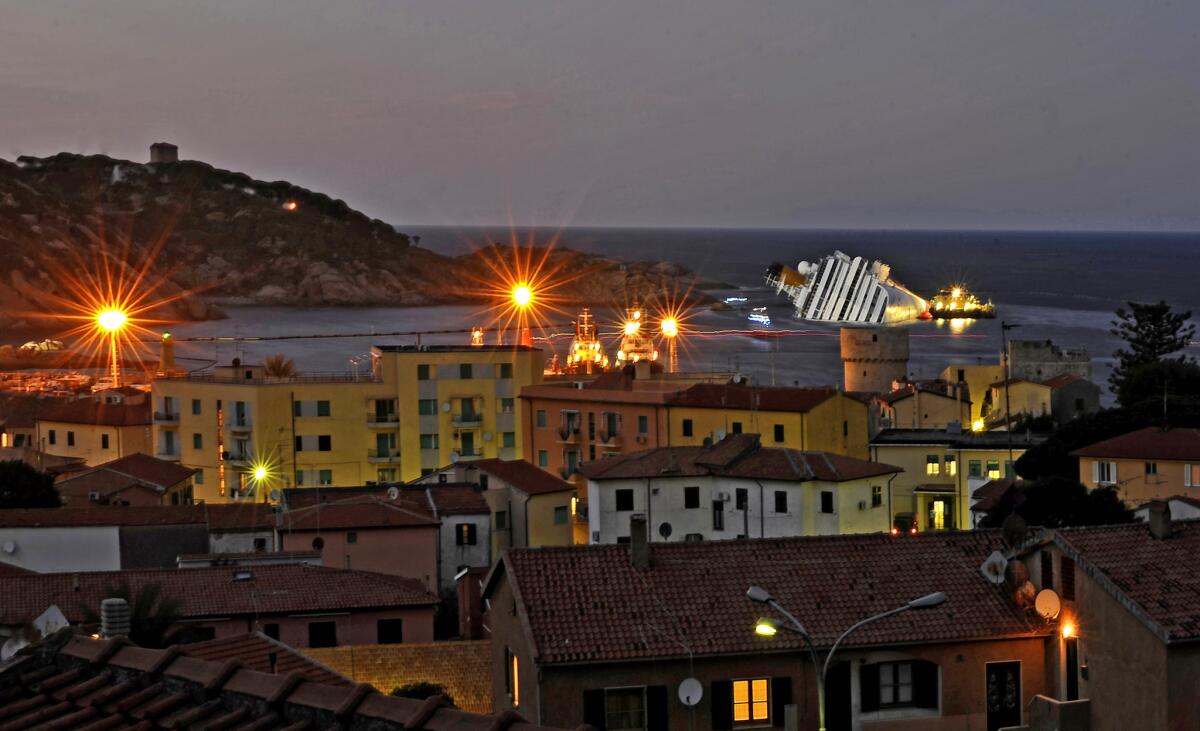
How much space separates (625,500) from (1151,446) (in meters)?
6.08

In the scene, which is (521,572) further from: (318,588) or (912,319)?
(912,319)

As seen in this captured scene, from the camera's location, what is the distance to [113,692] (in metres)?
4.92

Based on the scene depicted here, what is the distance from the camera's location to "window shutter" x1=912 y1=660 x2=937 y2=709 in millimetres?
11023

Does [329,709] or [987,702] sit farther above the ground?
[329,709]

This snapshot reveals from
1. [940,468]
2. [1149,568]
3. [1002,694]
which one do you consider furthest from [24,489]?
[1149,568]

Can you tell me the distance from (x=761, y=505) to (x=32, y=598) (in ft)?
32.5

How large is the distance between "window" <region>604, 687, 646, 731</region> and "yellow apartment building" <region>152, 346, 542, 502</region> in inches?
834

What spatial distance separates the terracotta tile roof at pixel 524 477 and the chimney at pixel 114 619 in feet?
38.4

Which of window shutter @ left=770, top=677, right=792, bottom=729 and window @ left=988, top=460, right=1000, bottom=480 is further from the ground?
window shutter @ left=770, top=677, right=792, bottom=729

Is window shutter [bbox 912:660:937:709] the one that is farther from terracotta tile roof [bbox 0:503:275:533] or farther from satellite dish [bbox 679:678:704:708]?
terracotta tile roof [bbox 0:503:275:533]

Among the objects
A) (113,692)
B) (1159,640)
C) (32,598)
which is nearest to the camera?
(113,692)

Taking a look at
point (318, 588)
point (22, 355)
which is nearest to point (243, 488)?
point (318, 588)

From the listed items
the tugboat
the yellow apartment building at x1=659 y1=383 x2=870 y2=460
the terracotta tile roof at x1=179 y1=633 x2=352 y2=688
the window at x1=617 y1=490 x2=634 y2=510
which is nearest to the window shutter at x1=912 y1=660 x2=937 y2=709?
the terracotta tile roof at x1=179 y1=633 x2=352 y2=688

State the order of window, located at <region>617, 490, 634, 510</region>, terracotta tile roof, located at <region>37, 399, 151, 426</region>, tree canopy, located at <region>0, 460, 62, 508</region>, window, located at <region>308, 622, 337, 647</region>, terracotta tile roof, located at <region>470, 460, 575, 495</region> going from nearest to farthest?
window, located at <region>308, 622, 337, 647</region> → window, located at <region>617, 490, 634, 510</region> → terracotta tile roof, located at <region>470, 460, 575, 495</region> → tree canopy, located at <region>0, 460, 62, 508</region> → terracotta tile roof, located at <region>37, 399, 151, 426</region>
